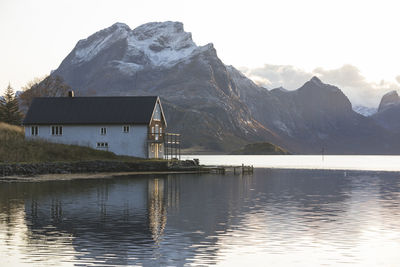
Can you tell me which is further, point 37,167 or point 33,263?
point 37,167

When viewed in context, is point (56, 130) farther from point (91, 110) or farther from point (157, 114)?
point (157, 114)

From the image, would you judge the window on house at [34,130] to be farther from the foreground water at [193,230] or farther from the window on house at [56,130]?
the foreground water at [193,230]

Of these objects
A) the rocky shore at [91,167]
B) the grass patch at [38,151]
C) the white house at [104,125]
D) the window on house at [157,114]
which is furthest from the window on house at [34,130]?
the window on house at [157,114]

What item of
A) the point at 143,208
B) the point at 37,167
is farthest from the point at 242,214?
the point at 37,167

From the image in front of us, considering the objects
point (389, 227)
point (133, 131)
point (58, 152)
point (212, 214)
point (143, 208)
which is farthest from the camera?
point (133, 131)

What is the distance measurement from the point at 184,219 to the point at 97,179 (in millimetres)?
45694

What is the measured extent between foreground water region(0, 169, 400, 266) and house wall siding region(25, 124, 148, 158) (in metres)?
46.1

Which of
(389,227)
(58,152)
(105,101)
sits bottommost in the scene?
(389,227)

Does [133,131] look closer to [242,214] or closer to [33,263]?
[242,214]

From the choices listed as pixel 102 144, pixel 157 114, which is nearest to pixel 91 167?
pixel 102 144

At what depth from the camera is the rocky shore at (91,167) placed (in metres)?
85.1

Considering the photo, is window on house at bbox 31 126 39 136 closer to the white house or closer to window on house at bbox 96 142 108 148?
the white house

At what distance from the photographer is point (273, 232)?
34.0 metres

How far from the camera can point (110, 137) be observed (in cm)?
10719
